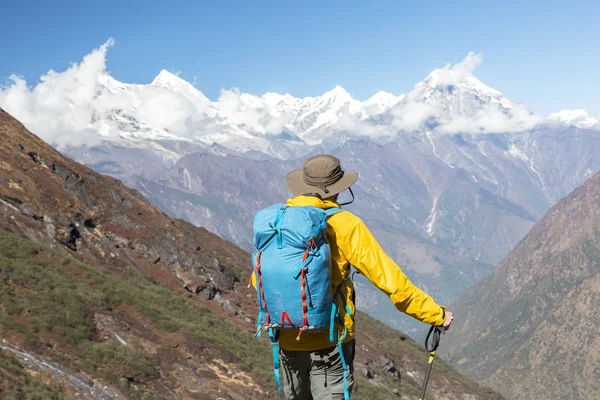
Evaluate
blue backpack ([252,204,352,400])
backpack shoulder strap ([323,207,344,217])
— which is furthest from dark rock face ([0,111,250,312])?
backpack shoulder strap ([323,207,344,217])

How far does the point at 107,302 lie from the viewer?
31672 mm

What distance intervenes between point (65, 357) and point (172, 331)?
1099cm

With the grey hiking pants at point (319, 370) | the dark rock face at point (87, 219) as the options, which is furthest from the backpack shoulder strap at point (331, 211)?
the dark rock face at point (87, 219)

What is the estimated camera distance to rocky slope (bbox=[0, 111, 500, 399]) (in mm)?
21391

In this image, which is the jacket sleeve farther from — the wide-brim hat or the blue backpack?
the wide-brim hat

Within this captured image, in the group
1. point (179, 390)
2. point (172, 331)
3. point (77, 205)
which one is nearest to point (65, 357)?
point (179, 390)

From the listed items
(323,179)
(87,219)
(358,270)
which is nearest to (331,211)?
(323,179)

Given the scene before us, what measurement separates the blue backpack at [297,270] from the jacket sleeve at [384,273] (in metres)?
0.38

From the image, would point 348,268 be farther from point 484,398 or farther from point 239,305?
point 484,398

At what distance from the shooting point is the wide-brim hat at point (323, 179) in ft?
27.0

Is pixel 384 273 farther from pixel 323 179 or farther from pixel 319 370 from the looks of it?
pixel 319 370

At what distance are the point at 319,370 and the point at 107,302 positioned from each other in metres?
26.5

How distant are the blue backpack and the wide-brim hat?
0.55 meters

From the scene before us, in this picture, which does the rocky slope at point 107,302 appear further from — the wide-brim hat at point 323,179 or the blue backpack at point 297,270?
the wide-brim hat at point 323,179
